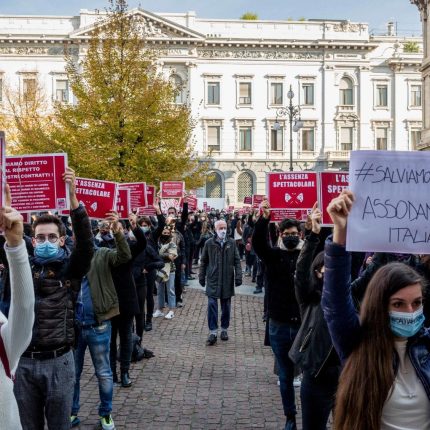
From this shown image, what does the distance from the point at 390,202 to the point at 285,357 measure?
340 centimetres

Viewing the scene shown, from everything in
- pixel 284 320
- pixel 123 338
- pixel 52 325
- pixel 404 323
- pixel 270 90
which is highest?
pixel 270 90

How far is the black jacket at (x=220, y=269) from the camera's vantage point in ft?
36.9

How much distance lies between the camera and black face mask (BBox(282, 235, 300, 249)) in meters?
6.59

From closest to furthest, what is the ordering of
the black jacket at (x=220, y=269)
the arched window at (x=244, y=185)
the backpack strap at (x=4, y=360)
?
the backpack strap at (x=4, y=360) < the black jacket at (x=220, y=269) < the arched window at (x=244, y=185)

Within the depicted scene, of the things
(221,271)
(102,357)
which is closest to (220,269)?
(221,271)

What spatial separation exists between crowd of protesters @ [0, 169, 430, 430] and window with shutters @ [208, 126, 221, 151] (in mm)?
45201

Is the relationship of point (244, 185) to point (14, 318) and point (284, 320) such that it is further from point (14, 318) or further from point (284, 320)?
point (14, 318)

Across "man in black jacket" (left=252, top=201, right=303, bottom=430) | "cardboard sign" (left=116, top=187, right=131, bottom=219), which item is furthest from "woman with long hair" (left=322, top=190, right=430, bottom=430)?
"cardboard sign" (left=116, top=187, right=131, bottom=219)

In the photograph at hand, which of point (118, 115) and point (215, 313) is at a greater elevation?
point (118, 115)

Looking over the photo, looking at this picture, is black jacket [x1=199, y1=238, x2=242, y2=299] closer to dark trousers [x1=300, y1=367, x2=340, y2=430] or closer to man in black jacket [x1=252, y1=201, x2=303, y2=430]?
man in black jacket [x1=252, y1=201, x2=303, y2=430]

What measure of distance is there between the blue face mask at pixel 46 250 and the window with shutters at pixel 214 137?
166 ft

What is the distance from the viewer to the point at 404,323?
2.75 meters

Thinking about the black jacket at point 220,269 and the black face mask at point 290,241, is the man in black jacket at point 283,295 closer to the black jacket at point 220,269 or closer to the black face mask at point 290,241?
the black face mask at point 290,241

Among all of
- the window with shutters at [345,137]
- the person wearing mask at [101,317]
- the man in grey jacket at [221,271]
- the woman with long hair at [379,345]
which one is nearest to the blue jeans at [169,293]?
the man in grey jacket at [221,271]
